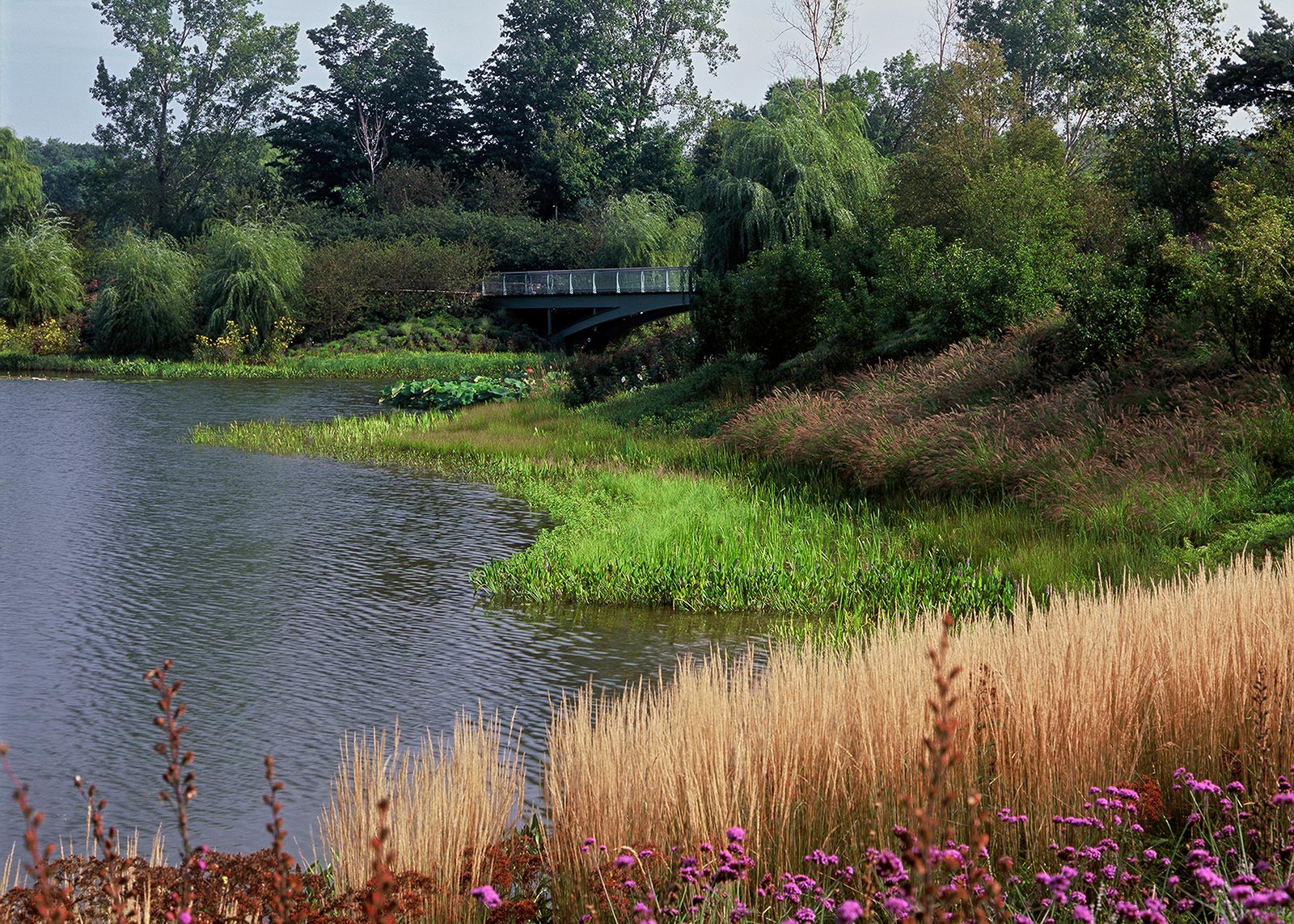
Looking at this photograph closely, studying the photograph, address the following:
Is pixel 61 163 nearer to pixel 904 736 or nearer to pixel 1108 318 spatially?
pixel 1108 318

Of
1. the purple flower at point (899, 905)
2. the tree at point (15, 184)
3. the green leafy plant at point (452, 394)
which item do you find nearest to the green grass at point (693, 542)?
the purple flower at point (899, 905)

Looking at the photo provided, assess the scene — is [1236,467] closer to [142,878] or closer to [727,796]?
[727,796]

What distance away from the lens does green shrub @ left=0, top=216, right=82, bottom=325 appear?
139 feet

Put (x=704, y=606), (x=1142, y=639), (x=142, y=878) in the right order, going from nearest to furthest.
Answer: (x=142, y=878) → (x=1142, y=639) → (x=704, y=606)

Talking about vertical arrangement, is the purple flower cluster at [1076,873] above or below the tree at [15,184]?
→ below

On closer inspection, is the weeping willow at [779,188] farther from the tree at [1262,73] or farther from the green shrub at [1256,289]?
the green shrub at [1256,289]

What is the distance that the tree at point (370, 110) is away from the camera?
2445 inches

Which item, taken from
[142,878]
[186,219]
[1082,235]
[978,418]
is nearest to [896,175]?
[1082,235]

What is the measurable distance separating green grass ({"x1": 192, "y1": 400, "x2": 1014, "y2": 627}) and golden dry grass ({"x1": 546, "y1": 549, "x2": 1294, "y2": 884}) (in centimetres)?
227

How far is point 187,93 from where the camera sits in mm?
63812

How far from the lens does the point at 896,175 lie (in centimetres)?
2625

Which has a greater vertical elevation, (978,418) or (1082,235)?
(1082,235)

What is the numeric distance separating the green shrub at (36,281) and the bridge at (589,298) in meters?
14.5

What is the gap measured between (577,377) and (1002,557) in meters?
15.6
